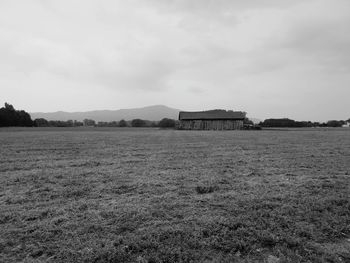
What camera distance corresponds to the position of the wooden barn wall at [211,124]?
5220 centimetres

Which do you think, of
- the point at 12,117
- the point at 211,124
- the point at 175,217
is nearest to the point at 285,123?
the point at 211,124

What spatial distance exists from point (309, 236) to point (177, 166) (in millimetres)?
5864

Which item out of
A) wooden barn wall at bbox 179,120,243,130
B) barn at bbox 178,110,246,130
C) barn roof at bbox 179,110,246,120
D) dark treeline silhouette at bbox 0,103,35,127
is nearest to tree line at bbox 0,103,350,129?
dark treeline silhouette at bbox 0,103,35,127

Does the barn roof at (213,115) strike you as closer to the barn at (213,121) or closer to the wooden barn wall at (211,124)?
the barn at (213,121)

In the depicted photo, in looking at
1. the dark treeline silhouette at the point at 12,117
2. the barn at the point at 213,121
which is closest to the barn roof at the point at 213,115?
the barn at the point at 213,121

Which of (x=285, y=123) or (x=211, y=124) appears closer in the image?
(x=211, y=124)

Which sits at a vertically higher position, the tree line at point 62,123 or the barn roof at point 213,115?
the barn roof at point 213,115

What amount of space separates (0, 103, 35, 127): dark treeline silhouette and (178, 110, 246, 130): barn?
4482 centimetres

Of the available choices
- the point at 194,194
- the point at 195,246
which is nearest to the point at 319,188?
the point at 194,194

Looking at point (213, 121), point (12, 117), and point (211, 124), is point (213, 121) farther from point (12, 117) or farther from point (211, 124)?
point (12, 117)

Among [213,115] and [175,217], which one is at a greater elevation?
[213,115]

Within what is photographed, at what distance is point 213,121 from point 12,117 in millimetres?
53198

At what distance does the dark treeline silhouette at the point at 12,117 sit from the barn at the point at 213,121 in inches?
1765

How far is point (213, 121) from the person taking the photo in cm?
5366
